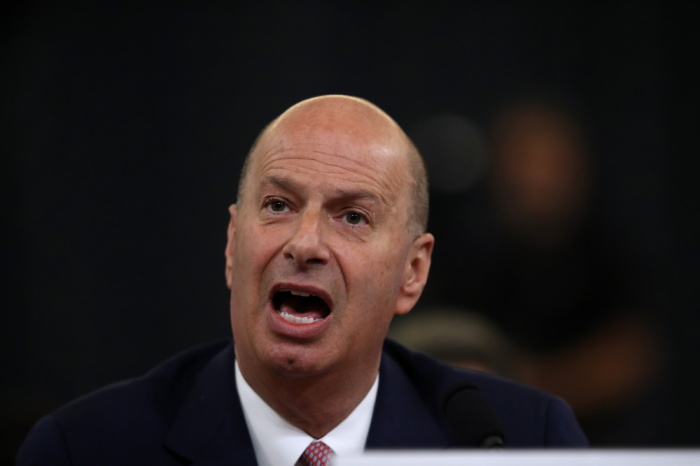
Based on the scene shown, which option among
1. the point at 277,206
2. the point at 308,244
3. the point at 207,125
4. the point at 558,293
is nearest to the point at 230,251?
the point at 277,206

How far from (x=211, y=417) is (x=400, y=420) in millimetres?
382

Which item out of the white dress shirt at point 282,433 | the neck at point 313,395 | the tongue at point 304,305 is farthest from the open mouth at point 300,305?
the white dress shirt at point 282,433

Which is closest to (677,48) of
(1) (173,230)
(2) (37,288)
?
(1) (173,230)

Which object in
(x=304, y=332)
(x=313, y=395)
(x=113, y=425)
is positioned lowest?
(x=113, y=425)

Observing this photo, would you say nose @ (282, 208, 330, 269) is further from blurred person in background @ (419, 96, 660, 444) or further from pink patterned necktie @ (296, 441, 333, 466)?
blurred person in background @ (419, 96, 660, 444)

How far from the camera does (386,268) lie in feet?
6.18

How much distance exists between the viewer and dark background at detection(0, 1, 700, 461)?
353cm

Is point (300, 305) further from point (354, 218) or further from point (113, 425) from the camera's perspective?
point (113, 425)

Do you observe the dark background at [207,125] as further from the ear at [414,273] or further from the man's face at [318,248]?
the man's face at [318,248]

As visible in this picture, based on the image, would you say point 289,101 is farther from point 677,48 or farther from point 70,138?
point 677,48

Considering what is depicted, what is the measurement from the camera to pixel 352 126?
6.18ft

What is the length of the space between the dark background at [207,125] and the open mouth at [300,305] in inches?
60.4

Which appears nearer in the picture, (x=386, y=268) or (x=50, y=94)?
(x=386, y=268)

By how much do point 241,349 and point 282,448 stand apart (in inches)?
8.1
